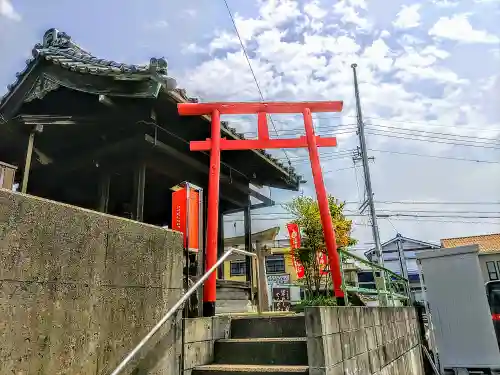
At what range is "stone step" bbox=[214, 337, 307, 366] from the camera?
169 inches

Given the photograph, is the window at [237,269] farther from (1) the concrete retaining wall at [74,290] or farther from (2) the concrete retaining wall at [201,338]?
(1) the concrete retaining wall at [74,290]

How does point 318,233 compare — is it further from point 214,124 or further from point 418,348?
point 214,124

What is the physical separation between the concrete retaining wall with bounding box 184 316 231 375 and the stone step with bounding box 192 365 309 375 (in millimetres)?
140

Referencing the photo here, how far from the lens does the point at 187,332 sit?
14.1 feet

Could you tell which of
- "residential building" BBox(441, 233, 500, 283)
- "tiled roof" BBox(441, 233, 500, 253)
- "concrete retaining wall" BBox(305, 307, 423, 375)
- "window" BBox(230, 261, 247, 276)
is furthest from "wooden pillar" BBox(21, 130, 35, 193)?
"tiled roof" BBox(441, 233, 500, 253)

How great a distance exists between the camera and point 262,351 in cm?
452

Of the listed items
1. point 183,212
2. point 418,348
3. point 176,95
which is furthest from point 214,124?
point 418,348

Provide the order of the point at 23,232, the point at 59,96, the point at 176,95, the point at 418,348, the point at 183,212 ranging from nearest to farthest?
1. the point at 23,232
2. the point at 183,212
3. the point at 176,95
4. the point at 59,96
5. the point at 418,348

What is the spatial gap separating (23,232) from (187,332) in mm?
2406

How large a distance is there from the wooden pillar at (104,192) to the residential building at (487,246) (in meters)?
15.8

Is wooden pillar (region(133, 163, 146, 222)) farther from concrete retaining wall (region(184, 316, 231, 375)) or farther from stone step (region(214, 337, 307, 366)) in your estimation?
stone step (region(214, 337, 307, 366))

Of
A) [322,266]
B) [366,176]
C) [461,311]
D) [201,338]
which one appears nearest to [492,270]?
[366,176]

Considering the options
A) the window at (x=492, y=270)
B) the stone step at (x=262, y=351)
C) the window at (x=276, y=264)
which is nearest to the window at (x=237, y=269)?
the window at (x=276, y=264)

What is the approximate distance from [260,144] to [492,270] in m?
14.0
